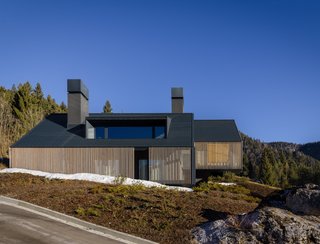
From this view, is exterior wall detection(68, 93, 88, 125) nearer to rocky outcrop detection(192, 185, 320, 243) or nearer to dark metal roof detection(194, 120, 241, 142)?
dark metal roof detection(194, 120, 241, 142)

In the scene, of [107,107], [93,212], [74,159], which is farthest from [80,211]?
[107,107]

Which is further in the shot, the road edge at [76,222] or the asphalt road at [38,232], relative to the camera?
the road edge at [76,222]

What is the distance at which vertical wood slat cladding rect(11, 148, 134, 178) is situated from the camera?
24.7m

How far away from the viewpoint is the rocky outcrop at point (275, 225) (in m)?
8.71

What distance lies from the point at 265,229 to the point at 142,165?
16564mm

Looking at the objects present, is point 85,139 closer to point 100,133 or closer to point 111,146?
point 100,133

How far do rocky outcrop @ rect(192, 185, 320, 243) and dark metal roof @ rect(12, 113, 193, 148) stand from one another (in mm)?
14682

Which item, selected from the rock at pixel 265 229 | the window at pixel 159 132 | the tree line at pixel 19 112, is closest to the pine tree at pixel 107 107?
the tree line at pixel 19 112

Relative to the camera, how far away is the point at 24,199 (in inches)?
542

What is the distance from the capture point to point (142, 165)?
25.1 metres

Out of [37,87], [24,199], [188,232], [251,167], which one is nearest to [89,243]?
[188,232]

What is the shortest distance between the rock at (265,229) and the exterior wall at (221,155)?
2377cm

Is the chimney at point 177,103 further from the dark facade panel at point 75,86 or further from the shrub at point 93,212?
the shrub at point 93,212

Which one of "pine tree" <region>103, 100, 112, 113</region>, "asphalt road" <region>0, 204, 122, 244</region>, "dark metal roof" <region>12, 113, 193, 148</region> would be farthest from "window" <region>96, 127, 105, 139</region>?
"pine tree" <region>103, 100, 112, 113</region>
